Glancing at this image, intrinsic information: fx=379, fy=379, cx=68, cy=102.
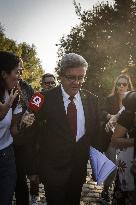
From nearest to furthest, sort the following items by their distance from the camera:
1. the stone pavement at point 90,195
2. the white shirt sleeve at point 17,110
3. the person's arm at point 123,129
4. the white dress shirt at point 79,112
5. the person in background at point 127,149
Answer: the person in background at point 127,149, the person's arm at point 123,129, the white shirt sleeve at point 17,110, the white dress shirt at point 79,112, the stone pavement at point 90,195

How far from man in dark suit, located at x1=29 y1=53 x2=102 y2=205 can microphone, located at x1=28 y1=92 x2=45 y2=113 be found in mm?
102

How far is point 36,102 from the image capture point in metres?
4.15

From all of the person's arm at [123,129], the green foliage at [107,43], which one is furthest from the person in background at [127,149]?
the green foliage at [107,43]

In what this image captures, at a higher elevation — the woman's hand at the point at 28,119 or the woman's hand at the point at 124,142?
the woman's hand at the point at 28,119

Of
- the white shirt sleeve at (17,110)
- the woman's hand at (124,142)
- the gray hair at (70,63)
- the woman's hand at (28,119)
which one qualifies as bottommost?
the woman's hand at (124,142)

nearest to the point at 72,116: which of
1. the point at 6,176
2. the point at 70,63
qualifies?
the point at 70,63

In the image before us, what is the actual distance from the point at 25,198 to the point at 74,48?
3568 centimetres

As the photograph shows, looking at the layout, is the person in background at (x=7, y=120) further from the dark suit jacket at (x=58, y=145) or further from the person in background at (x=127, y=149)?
the person in background at (x=127, y=149)

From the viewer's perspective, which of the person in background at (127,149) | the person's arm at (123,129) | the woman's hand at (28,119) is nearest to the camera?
the person in background at (127,149)

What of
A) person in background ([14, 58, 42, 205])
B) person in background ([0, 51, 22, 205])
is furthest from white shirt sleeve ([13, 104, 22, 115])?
person in background ([14, 58, 42, 205])

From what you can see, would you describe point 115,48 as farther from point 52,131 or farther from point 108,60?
point 52,131

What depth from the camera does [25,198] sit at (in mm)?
5641

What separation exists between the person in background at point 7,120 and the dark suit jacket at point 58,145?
1.11ft

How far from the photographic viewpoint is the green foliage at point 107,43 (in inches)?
1452
